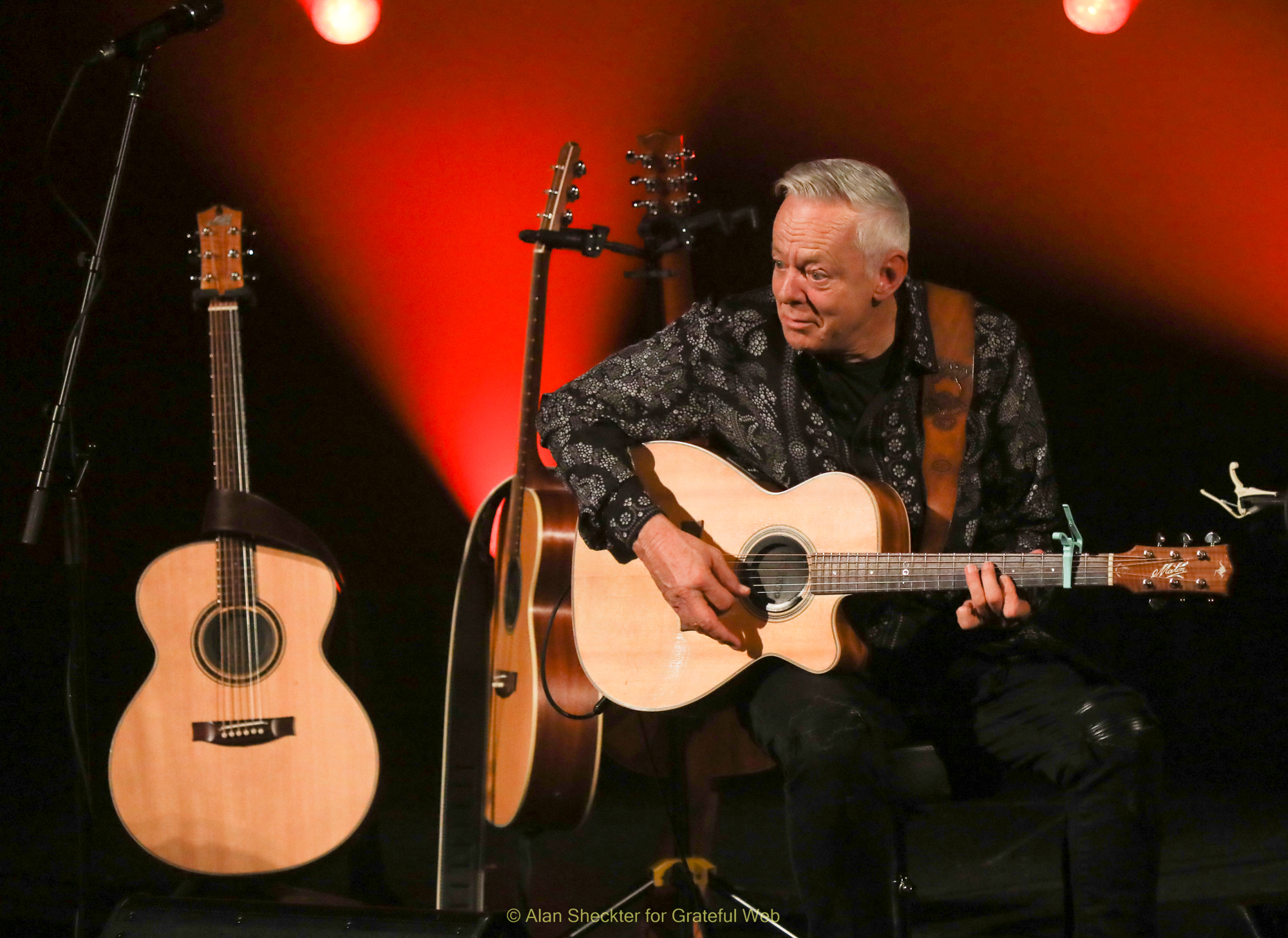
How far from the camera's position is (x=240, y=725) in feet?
8.68

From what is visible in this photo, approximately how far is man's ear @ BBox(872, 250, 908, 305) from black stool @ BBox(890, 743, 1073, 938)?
870mm

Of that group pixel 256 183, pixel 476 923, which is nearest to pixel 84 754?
pixel 476 923

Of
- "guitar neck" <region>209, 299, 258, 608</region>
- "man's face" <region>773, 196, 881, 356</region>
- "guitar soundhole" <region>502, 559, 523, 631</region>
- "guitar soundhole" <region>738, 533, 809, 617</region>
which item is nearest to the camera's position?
"guitar soundhole" <region>738, 533, 809, 617</region>

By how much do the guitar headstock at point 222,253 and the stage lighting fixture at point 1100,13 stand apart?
217cm

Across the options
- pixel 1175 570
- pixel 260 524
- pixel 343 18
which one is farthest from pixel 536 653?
pixel 343 18

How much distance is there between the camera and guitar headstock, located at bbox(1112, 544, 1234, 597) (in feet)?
6.07

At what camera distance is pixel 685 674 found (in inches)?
86.1

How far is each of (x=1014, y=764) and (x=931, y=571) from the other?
0.39 metres

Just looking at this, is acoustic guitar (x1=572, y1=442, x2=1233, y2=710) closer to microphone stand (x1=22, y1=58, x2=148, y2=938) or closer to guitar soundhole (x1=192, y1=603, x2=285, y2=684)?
guitar soundhole (x1=192, y1=603, x2=285, y2=684)

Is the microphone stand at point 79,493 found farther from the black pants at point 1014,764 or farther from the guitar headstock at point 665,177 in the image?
the black pants at point 1014,764

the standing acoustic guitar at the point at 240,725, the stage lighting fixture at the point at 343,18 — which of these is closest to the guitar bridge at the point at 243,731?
the standing acoustic guitar at the point at 240,725

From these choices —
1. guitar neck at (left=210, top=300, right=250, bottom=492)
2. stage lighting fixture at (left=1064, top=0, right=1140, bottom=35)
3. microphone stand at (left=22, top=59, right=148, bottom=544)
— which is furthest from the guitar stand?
stage lighting fixture at (left=1064, top=0, right=1140, bottom=35)

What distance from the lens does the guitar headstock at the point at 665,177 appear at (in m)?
2.78

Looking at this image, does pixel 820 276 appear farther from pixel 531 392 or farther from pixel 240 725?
pixel 240 725
